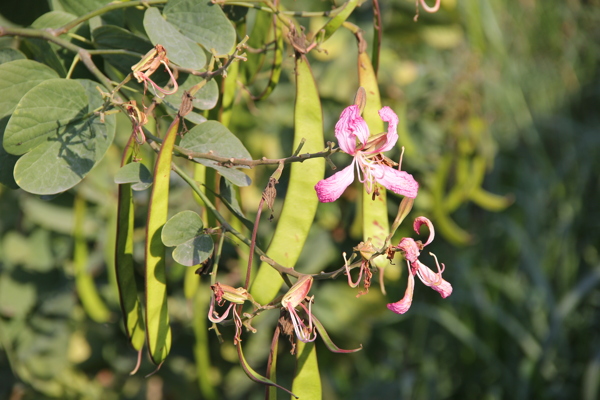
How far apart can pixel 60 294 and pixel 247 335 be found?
53 cm

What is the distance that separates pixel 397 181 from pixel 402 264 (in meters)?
1.28

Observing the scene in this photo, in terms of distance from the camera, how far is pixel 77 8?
781mm

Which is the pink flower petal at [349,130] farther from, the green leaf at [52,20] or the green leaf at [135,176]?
the green leaf at [52,20]

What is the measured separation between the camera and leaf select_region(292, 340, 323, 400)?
2.09ft

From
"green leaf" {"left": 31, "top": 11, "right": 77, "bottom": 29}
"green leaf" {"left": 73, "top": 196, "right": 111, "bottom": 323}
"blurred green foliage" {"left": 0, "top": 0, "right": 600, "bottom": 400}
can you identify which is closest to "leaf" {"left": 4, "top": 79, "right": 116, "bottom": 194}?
"green leaf" {"left": 31, "top": 11, "right": 77, "bottom": 29}

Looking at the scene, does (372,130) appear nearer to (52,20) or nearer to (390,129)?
(390,129)

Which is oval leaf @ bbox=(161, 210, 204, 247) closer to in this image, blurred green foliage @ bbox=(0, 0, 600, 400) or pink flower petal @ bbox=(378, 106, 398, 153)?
pink flower petal @ bbox=(378, 106, 398, 153)

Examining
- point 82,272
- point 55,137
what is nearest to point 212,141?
point 55,137

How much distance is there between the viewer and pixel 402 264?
5.83ft

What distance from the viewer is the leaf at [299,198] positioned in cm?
67

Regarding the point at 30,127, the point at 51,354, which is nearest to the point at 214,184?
the point at 30,127

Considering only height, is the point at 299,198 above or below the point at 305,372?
above

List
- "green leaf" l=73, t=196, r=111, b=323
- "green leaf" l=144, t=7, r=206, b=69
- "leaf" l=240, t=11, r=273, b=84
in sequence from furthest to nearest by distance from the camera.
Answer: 1. "green leaf" l=73, t=196, r=111, b=323
2. "leaf" l=240, t=11, r=273, b=84
3. "green leaf" l=144, t=7, r=206, b=69

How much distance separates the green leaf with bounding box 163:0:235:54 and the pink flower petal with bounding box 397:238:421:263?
0.97 feet
